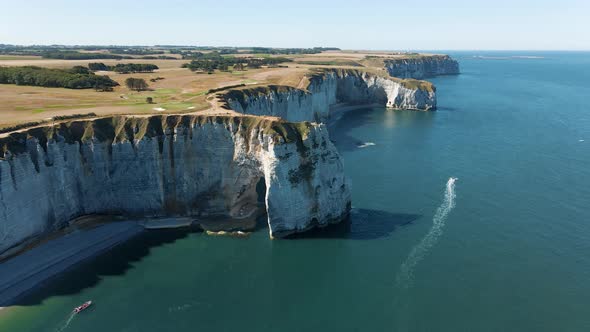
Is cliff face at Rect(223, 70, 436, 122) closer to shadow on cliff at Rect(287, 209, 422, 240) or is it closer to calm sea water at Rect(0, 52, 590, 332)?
calm sea water at Rect(0, 52, 590, 332)

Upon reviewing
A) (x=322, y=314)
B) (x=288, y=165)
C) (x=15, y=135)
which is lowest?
(x=322, y=314)

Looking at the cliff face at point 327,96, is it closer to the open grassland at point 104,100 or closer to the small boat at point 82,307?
the open grassland at point 104,100

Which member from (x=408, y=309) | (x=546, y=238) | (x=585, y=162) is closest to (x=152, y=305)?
(x=408, y=309)

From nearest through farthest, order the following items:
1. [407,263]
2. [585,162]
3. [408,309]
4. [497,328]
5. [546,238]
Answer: [497,328], [408,309], [407,263], [546,238], [585,162]

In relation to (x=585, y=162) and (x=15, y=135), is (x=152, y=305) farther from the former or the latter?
(x=585, y=162)

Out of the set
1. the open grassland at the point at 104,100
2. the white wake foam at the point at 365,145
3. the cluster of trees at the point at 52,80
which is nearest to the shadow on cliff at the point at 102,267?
the open grassland at the point at 104,100
